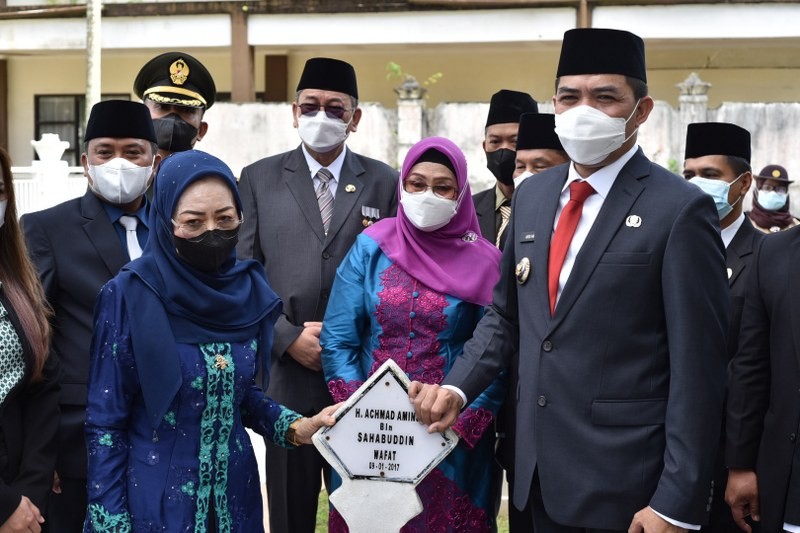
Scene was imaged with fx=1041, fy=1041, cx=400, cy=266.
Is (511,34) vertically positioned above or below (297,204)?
above

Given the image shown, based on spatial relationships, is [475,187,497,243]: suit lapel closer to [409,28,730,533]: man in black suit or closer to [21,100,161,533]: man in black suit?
[409,28,730,533]: man in black suit

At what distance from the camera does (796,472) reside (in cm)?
352

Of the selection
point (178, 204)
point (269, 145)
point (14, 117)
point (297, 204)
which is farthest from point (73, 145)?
point (178, 204)

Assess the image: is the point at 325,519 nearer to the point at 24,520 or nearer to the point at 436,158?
the point at 436,158

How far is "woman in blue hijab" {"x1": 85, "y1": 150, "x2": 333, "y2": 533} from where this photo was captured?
3.19 m

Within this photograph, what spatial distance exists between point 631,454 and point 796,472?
730 millimetres

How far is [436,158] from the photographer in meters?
4.17

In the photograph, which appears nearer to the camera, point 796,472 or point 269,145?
point 796,472

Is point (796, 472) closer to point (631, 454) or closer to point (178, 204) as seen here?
point (631, 454)

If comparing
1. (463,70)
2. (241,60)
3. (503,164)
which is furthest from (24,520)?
(463,70)

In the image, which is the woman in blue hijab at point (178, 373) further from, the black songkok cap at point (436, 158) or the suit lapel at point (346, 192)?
the suit lapel at point (346, 192)

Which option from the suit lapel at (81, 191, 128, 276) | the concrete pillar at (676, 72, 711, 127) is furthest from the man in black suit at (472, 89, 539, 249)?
the concrete pillar at (676, 72, 711, 127)

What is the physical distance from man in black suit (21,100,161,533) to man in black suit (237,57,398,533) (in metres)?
0.75

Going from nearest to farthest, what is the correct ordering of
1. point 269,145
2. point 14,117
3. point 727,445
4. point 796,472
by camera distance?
point 796,472 → point 727,445 → point 269,145 → point 14,117
